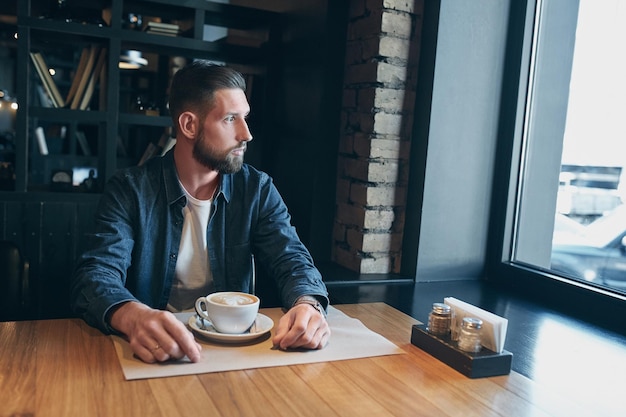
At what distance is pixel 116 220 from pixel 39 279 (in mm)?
1146

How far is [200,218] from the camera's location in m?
1.76

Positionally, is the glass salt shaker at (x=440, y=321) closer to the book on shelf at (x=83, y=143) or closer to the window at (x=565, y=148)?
the window at (x=565, y=148)

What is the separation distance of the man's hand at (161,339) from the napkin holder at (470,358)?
0.48 m

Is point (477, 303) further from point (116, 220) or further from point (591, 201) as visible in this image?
point (116, 220)

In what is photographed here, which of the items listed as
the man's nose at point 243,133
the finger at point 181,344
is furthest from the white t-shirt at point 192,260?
the finger at point 181,344

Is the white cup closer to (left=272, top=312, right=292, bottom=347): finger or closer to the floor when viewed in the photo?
(left=272, top=312, right=292, bottom=347): finger

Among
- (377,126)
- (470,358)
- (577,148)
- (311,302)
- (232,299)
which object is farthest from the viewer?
(377,126)

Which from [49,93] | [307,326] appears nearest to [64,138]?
[49,93]

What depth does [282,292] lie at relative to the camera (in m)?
1.61

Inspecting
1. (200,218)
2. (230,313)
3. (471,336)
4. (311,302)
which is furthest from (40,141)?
(471,336)

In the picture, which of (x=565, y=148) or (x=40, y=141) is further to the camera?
(x=40, y=141)

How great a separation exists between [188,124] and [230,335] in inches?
29.2

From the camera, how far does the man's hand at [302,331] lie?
1241 millimetres

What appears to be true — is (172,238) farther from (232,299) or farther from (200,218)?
(232,299)
